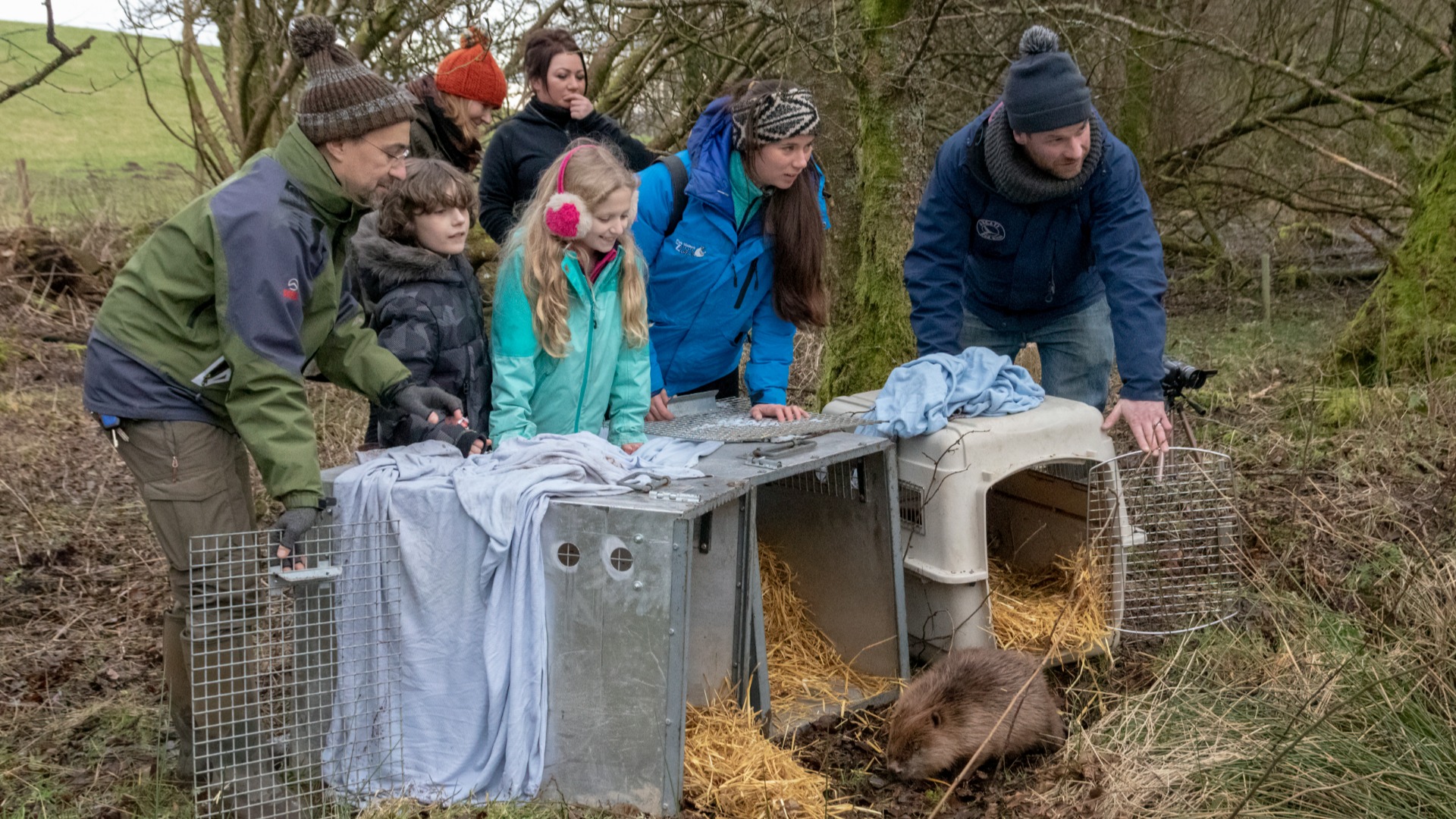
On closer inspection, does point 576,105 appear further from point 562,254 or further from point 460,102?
point 562,254

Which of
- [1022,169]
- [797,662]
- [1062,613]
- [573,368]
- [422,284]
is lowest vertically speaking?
[797,662]

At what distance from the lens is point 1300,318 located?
10.1m

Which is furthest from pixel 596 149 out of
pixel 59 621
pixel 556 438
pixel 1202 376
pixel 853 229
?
pixel 853 229

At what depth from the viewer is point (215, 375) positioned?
299 cm

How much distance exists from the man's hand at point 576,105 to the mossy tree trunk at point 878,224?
5.04 ft

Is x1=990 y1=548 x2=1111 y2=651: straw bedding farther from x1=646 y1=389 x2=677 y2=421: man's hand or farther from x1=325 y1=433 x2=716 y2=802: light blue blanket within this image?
x1=325 y1=433 x2=716 y2=802: light blue blanket

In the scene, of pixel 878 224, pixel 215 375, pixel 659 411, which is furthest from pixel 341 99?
pixel 878 224

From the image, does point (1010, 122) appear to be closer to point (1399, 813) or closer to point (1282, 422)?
point (1399, 813)

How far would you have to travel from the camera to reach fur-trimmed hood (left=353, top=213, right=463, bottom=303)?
3.67 metres

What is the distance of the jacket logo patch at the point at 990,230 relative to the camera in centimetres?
430

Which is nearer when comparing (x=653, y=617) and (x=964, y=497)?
(x=653, y=617)

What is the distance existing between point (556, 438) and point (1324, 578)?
2936 millimetres

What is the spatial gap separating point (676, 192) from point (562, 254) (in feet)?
2.32

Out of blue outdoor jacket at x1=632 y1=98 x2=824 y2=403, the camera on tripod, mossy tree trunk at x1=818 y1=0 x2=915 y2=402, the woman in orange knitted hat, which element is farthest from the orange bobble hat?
the camera on tripod
